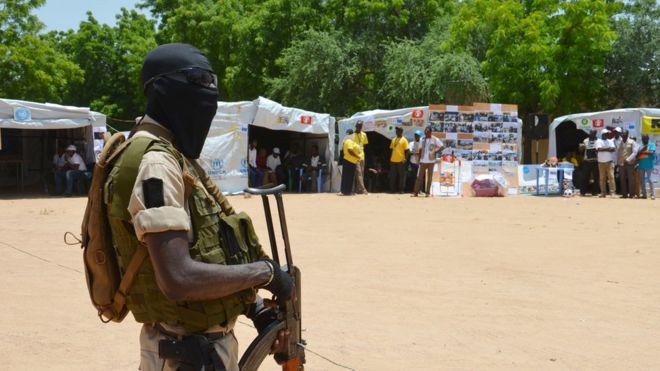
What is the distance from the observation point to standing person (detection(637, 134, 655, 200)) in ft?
62.7

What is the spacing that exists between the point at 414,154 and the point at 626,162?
5.40 m

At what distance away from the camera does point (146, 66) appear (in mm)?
2215

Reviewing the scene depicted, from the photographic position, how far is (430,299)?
6.57 meters

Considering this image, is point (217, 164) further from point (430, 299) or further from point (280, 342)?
point (280, 342)

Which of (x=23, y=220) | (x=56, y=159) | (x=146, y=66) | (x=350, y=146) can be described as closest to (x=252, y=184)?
(x=350, y=146)

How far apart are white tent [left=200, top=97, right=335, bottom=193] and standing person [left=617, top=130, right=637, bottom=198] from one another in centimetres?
839

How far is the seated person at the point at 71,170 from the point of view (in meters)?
19.7

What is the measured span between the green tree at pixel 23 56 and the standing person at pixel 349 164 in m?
16.8

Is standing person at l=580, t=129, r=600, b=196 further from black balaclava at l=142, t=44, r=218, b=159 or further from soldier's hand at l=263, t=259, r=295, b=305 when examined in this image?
black balaclava at l=142, t=44, r=218, b=159

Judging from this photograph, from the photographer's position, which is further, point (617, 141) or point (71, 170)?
point (71, 170)

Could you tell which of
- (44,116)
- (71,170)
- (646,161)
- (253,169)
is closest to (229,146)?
(253,169)

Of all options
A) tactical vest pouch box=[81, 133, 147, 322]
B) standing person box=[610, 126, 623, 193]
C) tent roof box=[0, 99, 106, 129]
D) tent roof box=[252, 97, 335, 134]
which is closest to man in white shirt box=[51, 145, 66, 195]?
tent roof box=[0, 99, 106, 129]

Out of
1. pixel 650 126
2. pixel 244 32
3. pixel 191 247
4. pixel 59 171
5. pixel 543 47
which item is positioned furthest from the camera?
pixel 244 32

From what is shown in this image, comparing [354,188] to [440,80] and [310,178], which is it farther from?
[440,80]
